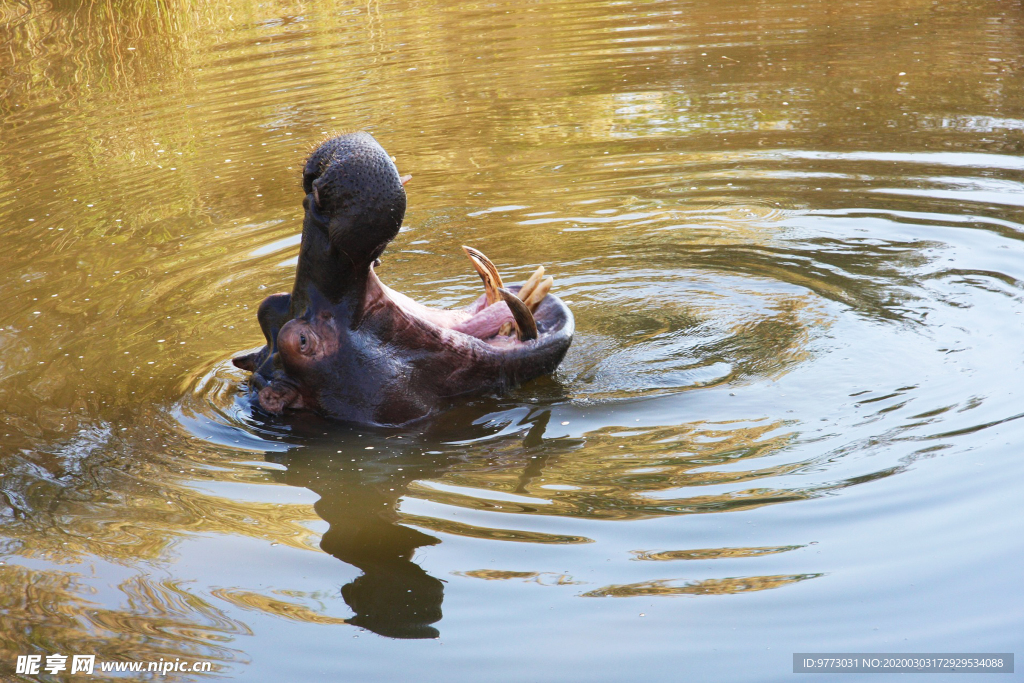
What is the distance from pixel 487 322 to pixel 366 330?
1.93ft

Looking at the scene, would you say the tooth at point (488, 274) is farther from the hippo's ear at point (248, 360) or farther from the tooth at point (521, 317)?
the hippo's ear at point (248, 360)

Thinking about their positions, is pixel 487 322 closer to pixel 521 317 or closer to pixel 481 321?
pixel 481 321

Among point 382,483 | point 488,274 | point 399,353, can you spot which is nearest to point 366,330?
point 399,353

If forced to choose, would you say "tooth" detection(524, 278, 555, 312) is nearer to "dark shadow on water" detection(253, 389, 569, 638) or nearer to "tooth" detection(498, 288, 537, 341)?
"tooth" detection(498, 288, 537, 341)

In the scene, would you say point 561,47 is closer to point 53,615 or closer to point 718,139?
point 718,139

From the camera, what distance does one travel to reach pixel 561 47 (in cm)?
1176

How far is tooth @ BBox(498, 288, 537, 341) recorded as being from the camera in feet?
11.8

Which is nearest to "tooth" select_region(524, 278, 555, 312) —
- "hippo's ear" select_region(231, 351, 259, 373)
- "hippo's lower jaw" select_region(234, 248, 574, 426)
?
"hippo's lower jaw" select_region(234, 248, 574, 426)

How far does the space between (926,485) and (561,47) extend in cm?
947

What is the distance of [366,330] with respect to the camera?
3434 millimetres

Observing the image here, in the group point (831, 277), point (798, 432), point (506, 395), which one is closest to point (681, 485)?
point (798, 432)

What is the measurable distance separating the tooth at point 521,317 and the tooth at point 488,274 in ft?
0.19

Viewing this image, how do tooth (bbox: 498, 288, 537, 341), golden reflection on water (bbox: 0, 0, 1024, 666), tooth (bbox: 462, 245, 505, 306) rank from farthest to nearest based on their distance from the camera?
tooth (bbox: 462, 245, 505, 306) → tooth (bbox: 498, 288, 537, 341) → golden reflection on water (bbox: 0, 0, 1024, 666)

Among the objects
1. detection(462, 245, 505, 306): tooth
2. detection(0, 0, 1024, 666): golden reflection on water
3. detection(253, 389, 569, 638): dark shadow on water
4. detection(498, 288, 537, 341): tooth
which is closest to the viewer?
detection(253, 389, 569, 638): dark shadow on water
